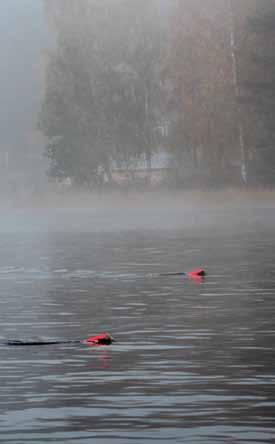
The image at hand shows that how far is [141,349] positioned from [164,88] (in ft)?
200

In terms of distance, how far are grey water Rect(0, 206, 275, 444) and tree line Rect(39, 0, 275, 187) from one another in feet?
105

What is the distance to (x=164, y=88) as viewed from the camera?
7631cm

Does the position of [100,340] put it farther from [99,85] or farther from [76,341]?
[99,85]

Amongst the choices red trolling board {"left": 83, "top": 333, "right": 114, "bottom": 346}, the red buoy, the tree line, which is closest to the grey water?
red trolling board {"left": 83, "top": 333, "right": 114, "bottom": 346}

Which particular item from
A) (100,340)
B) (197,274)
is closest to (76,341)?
(100,340)

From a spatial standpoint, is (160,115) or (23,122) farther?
(23,122)

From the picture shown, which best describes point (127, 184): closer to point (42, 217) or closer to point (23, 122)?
point (42, 217)

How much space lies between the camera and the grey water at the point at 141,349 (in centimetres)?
1131

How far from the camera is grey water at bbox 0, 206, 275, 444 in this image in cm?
1131

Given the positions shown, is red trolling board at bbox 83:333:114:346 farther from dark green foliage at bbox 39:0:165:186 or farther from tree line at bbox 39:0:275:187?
dark green foliage at bbox 39:0:165:186

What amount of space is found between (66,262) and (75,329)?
50.5 ft

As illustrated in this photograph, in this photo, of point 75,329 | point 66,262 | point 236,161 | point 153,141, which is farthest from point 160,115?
point 75,329

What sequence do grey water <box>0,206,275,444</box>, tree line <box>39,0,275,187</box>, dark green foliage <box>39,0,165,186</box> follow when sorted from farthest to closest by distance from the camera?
dark green foliage <box>39,0,165,186</box>, tree line <box>39,0,275,187</box>, grey water <box>0,206,275,444</box>

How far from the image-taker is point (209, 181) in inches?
2756
